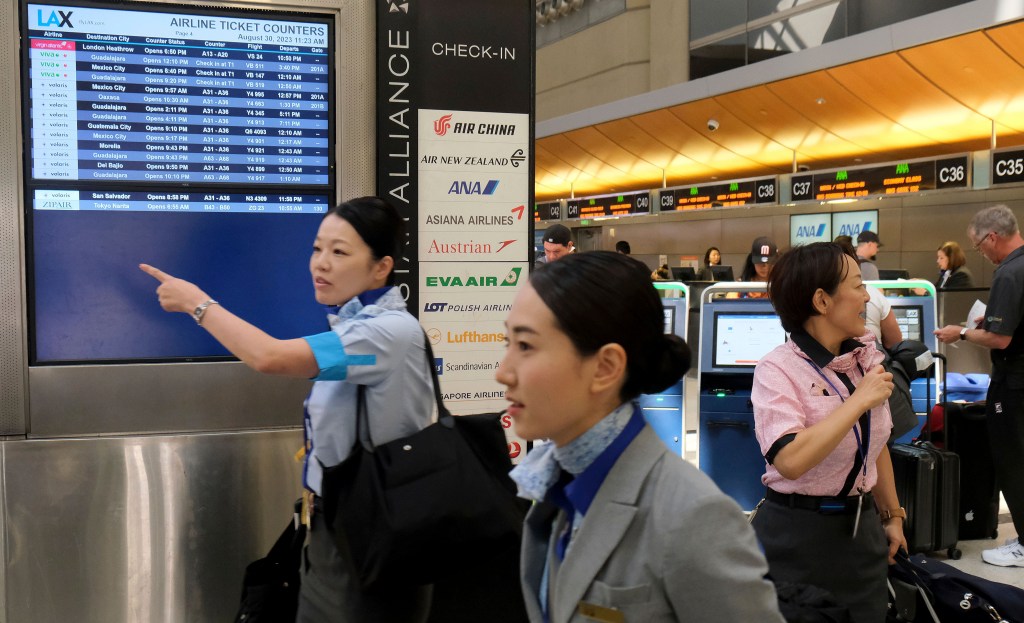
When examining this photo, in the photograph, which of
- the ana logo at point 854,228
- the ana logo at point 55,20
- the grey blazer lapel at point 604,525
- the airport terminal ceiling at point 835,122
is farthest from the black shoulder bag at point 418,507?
the ana logo at point 854,228

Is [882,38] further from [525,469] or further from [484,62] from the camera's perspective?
[525,469]

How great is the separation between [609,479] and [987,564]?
4838mm

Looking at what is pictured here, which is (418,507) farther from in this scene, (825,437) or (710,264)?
(710,264)

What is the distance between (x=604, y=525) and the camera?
1.23m

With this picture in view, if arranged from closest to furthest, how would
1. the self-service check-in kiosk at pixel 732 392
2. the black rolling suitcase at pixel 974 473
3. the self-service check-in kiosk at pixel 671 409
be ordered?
the black rolling suitcase at pixel 974 473 < the self-service check-in kiosk at pixel 732 392 < the self-service check-in kiosk at pixel 671 409

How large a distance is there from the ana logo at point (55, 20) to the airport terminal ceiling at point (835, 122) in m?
8.62

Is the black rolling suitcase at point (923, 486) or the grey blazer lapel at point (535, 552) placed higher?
the grey blazer lapel at point (535, 552)

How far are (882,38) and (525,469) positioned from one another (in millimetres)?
10430

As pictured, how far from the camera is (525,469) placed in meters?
1.34

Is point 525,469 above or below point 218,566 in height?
above

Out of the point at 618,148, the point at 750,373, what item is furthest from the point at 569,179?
the point at 750,373

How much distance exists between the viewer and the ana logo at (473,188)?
3514 mm

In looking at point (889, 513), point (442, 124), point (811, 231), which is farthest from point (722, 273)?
point (889, 513)

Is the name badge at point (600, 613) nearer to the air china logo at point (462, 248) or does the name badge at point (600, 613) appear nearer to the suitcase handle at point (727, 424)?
the air china logo at point (462, 248)
